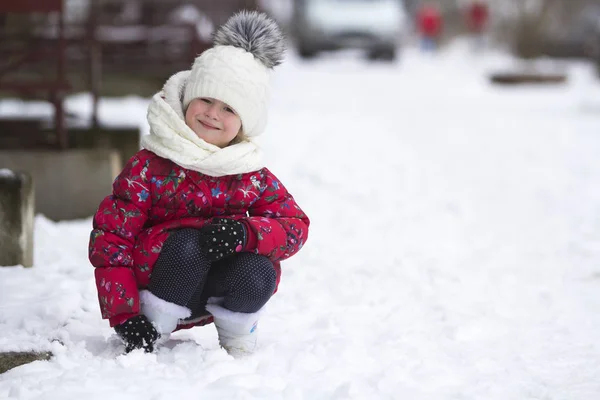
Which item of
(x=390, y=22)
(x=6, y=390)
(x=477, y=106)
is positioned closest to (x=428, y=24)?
(x=390, y=22)

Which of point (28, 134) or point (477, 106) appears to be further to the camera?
point (477, 106)

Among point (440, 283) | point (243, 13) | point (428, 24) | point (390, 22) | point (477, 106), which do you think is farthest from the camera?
point (428, 24)

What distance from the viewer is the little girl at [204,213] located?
318cm

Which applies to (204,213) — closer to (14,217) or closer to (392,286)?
(14,217)

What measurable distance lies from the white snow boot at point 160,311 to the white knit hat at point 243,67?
0.66 meters

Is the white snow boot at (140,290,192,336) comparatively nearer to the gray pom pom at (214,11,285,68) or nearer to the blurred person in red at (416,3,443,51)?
the gray pom pom at (214,11,285,68)

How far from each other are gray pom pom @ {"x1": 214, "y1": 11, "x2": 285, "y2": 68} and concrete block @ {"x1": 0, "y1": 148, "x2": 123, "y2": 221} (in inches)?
99.0

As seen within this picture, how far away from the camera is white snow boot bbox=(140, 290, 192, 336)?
3.26 m

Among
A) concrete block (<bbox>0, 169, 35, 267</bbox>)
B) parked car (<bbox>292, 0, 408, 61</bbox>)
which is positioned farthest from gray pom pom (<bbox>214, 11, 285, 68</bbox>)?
parked car (<bbox>292, 0, 408, 61</bbox>)

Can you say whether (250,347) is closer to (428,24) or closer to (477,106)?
(477,106)

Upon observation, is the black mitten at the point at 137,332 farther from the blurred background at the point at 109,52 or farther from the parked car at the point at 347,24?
the parked car at the point at 347,24

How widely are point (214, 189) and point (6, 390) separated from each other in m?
0.94

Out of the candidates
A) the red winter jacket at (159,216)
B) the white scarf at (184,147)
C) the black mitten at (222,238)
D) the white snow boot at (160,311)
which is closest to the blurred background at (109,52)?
the white scarf at (184,147)

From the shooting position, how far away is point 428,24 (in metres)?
29.8
